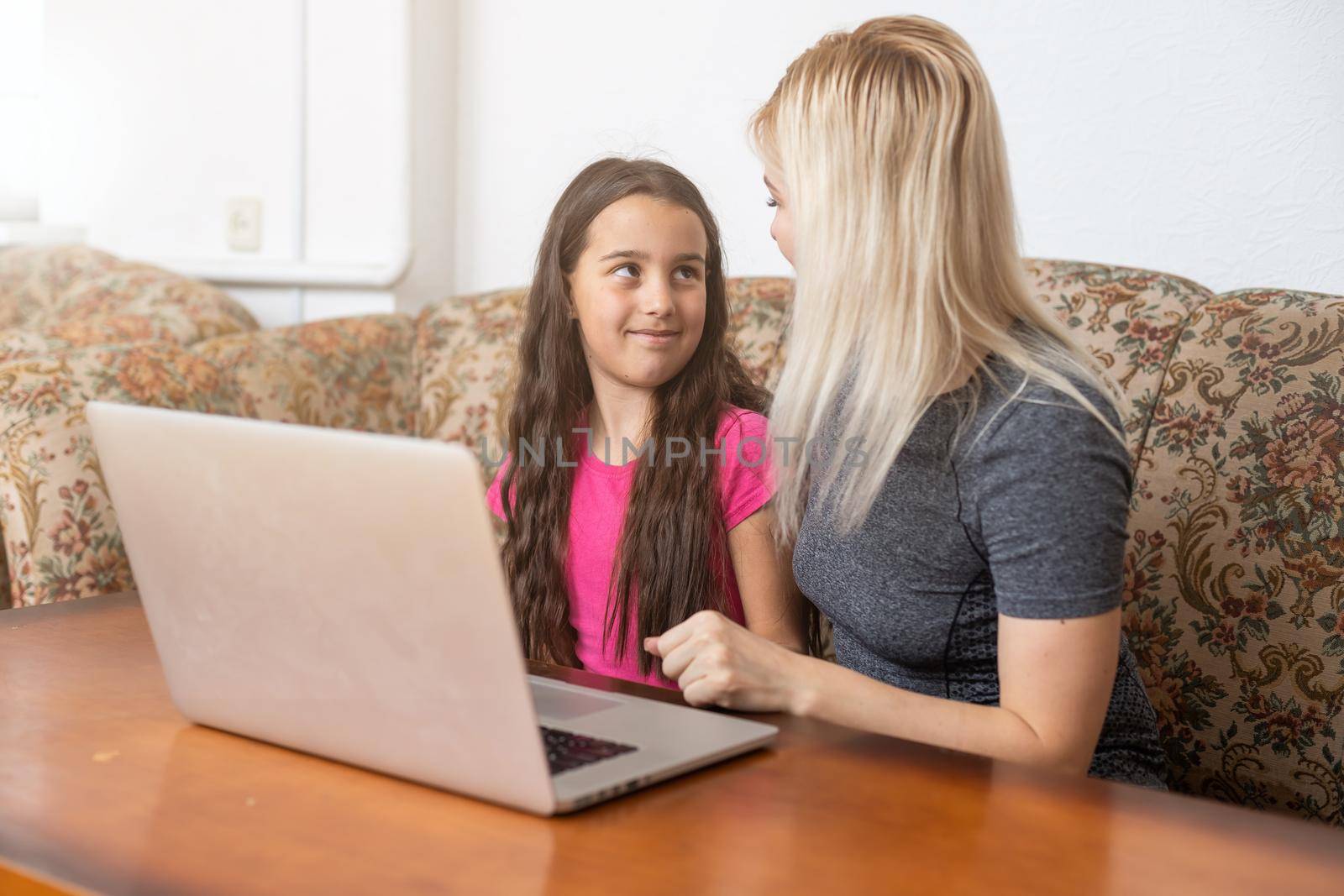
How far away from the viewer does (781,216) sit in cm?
116

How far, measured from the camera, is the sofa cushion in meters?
1.38

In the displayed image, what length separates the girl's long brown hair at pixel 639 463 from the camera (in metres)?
1.45

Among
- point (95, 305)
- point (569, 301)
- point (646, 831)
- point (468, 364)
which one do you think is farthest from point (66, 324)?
point (646, 831)

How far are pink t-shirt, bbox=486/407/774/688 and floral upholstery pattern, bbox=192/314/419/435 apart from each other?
2.28ft

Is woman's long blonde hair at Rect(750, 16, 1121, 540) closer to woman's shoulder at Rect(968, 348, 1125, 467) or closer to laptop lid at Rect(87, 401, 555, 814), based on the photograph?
woman's shoulder at Rect(968, 348, 1125, 467)

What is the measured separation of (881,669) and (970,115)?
471 mm

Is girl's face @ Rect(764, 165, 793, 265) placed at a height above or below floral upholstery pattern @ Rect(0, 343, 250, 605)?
above

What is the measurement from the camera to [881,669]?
3.80ft

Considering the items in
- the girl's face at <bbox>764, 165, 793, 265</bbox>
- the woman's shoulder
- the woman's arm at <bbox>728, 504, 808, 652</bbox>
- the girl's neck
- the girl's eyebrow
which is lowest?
the woman's arm at <bbox>728, 504, 808, 652</bbox>

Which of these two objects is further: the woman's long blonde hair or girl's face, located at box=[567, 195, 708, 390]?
girl's face, located at box=[567, 195, 708, 390]

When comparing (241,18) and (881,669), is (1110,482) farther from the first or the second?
(241,18)

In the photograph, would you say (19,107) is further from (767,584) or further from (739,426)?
(767,584)

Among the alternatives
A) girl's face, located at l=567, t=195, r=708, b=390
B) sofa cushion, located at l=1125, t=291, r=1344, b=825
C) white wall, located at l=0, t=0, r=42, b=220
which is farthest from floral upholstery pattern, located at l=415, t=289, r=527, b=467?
white wall, located at l=0, t=0, r=42, b=220

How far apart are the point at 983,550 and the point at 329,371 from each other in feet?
4.48
